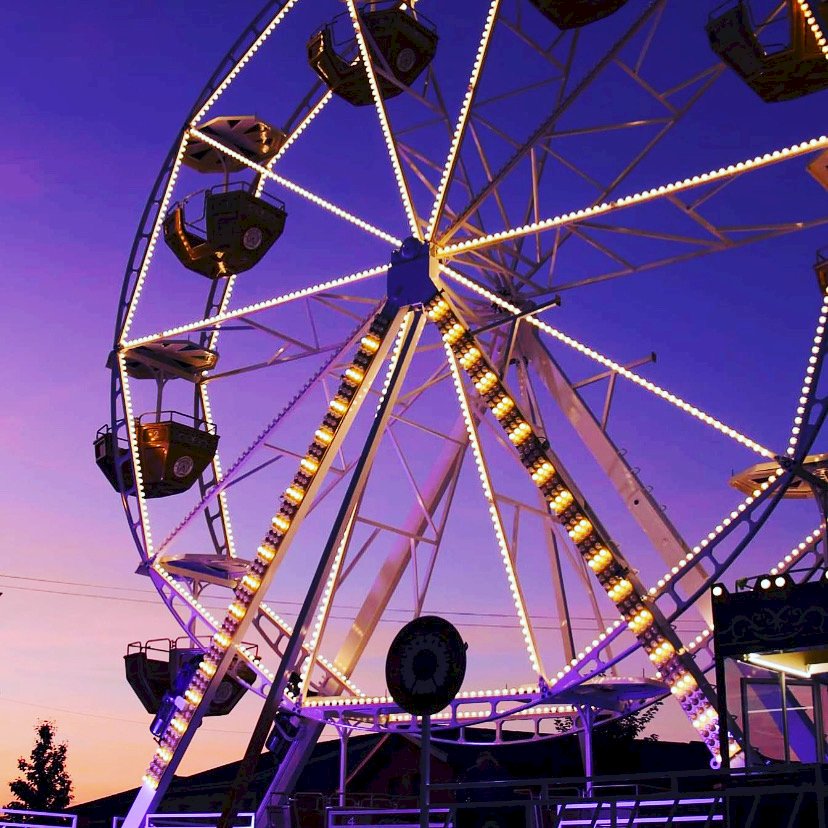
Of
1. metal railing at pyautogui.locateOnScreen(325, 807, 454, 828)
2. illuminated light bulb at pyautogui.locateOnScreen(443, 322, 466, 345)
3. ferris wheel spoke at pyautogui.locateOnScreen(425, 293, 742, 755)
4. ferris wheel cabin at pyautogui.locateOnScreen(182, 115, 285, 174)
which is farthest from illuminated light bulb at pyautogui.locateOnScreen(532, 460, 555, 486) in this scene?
ferris wheel cabin at pyautogui.locateOnScreen(182, 115, 285, 174)

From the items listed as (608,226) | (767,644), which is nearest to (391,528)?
(608,226)

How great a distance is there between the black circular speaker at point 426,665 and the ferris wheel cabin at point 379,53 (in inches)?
416

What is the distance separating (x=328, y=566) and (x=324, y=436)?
2041 millimetres

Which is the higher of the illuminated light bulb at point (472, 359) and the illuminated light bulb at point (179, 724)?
the illuminated light bulb at point (472, 359)

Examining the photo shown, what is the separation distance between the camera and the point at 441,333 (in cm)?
1792

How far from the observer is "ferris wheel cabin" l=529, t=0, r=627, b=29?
61.1 ft

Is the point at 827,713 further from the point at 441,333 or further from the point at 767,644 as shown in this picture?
the point at 441,333

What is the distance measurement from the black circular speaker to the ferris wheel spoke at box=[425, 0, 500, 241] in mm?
8351

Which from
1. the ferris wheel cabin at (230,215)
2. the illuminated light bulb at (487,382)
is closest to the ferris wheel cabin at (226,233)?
the ferris wheel cabin at (230,215)

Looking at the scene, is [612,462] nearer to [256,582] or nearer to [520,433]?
[520,433]

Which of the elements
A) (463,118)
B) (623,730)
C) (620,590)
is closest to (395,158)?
(463,118)

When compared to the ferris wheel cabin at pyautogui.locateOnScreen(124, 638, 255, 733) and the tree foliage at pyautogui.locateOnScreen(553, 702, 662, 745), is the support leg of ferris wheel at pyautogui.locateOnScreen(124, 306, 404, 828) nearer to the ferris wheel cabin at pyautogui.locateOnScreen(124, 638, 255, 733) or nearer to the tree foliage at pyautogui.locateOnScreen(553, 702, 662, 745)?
the ferris wheel cabin at pyautogui.locateOnScreen(124, 638, 255, 733)

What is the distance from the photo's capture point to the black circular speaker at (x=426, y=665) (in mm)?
10633

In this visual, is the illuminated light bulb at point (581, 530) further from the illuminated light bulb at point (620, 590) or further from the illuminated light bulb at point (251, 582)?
the illuminated light bulb at point (251, 582)
